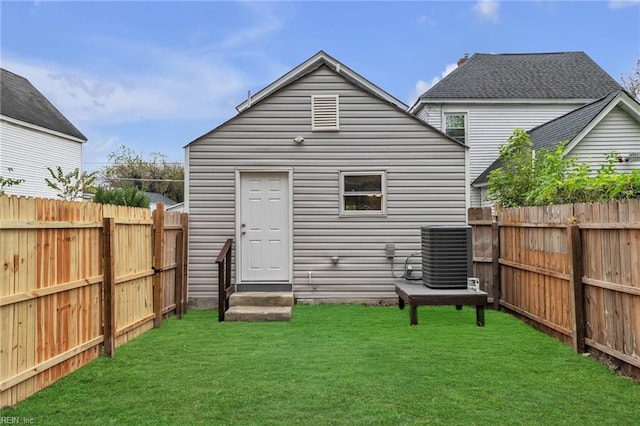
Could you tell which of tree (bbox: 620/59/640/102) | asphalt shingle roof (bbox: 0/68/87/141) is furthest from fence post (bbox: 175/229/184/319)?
tree (bbox: 620/59/640/102)

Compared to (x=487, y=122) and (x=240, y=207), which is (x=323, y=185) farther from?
(x=487, y=122)

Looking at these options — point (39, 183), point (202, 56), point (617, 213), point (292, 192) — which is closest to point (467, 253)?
point (617, 213)

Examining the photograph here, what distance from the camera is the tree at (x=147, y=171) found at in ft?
118

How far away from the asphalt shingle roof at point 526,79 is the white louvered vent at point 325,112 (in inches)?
343

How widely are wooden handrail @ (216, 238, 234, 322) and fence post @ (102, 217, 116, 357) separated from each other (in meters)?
1.94

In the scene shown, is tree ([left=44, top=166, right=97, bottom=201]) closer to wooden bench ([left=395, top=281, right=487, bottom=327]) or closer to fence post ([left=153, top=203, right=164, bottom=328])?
fence post ([left=153, top=203, right=164, bottom=328])

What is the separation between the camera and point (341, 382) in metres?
3.95

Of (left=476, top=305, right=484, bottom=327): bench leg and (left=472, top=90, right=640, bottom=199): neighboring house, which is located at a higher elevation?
(left=472, top=90, right=640, bottom=199): neighboring house

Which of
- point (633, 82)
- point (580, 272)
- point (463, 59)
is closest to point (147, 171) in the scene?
point (463, 59)

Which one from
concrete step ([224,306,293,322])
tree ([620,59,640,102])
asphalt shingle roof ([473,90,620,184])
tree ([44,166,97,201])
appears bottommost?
concrete step ([224,306,293,322])

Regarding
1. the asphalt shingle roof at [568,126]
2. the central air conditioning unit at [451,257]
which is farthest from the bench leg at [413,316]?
the asphalt shingle roof at [568,126]

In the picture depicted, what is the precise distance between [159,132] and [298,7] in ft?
78.0

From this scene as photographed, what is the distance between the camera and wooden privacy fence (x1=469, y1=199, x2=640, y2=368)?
4047 millimetres

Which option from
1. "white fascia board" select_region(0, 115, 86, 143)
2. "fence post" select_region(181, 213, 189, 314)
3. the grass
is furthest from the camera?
"white fascia board" select_region(0, 115, 86, 143)
